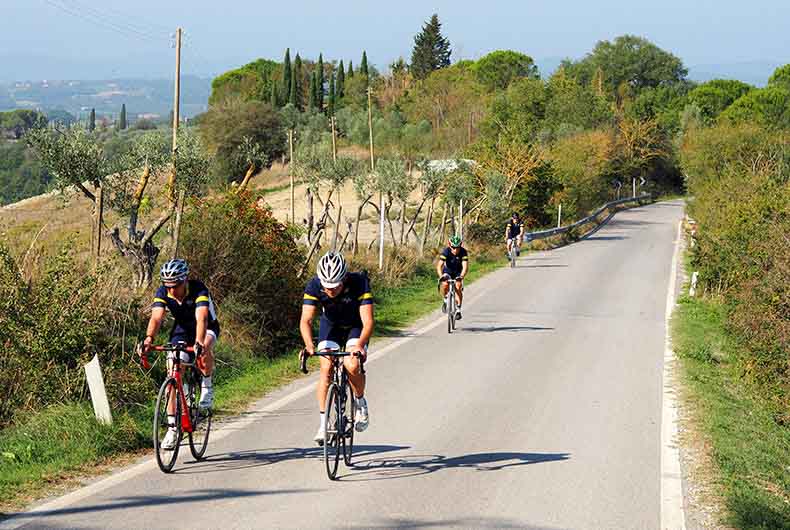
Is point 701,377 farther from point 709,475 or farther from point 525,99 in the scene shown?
point 525,99

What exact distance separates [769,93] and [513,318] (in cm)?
9796

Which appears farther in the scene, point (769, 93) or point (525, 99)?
point (769, 93)

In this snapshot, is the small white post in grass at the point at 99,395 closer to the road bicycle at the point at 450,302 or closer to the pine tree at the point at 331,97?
the road bicycle at the point at 450,302

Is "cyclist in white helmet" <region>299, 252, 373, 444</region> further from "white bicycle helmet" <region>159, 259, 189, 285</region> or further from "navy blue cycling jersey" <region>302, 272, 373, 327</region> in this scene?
"white bicycle helmet" <region>159, 259, 189, 285</region>

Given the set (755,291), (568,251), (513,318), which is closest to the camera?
(755,291)

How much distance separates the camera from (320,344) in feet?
28.0

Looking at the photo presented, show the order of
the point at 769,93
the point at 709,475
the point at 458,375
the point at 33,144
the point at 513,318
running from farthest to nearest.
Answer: the point at 769,93 → the point at 513,318 → the point at 33,144 → the point at 458,375 → the point at 709,475

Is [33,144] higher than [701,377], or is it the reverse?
[33,144]

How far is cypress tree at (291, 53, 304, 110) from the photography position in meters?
113

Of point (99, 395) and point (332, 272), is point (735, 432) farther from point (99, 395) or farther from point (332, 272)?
point (99, 395)

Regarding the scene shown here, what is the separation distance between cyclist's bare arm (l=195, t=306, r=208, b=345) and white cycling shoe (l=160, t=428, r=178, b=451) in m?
0.76

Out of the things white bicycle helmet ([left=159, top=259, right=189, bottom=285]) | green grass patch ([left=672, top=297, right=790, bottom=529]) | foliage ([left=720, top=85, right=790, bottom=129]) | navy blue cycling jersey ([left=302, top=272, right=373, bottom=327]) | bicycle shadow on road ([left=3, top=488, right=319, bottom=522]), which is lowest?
green grass patch ([left=672, top=297, right=790, bottom=529])

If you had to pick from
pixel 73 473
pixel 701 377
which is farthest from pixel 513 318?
pixel 73 473

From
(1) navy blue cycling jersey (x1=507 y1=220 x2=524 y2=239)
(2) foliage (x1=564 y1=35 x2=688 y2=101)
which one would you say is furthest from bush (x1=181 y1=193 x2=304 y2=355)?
(2) foliage (x1=564 y1=35 x2=688 y2=101)
